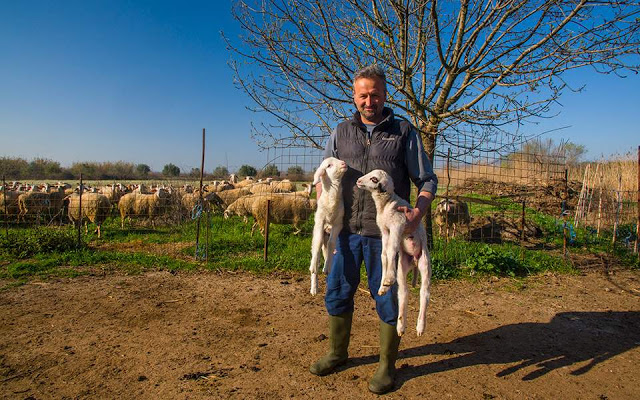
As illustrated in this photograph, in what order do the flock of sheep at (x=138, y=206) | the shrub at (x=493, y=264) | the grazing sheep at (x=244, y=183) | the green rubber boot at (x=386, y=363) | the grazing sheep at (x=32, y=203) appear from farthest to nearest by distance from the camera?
the grazing sheep at (x=244, y=183) < the grazing sheep at (x=32, y=203) < the flock of sheep at (x=138, y=206) < the shrub at (x=493, y=264) < the green rubber boot at (x=386, y=363)

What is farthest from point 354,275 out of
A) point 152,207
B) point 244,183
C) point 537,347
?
point 244,183

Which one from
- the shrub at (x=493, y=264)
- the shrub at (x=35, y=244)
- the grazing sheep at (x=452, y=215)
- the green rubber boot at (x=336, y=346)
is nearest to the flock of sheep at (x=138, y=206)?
the shrub at (x=35, y=244)

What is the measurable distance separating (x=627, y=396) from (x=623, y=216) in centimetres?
1092

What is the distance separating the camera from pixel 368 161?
9.16 ft

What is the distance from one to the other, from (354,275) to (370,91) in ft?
4.88

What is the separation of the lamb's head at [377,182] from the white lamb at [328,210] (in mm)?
213

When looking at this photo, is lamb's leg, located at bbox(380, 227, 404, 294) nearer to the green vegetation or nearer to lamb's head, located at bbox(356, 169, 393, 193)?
lamb's head, located at bbox(356, 169, 393, 193)

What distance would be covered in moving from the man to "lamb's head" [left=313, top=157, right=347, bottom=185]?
0.62 ft

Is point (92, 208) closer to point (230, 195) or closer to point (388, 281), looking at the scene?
point (230, 195)

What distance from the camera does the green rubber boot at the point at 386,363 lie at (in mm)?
2916

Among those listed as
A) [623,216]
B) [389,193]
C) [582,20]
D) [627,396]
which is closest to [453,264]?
[627,396]

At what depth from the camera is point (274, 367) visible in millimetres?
3344

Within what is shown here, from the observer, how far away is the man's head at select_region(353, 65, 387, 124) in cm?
267

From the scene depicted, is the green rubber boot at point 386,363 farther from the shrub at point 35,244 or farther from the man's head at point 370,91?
the shrub at point 35,244
